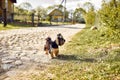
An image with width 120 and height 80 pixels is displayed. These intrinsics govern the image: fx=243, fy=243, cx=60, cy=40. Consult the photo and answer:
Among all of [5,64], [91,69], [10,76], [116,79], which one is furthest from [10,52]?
[116,79]

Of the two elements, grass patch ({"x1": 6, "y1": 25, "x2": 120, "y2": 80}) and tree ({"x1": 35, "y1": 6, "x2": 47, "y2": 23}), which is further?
tree ({"x1": 35, "y1": 6, "x2": 47, "y2": 23})

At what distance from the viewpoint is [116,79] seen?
5004 mm

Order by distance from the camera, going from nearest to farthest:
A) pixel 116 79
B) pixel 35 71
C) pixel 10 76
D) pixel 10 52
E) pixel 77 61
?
pixel 116 79 < pixel 10 76 < pixel 35 71 < pixel 77 61 < pixel 10 52

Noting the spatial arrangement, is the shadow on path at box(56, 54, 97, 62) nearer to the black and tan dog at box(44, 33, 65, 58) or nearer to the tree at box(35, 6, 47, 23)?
the black and tan dog at box(44, 33, 65, 58)

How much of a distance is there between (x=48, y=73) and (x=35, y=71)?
413 millimetres

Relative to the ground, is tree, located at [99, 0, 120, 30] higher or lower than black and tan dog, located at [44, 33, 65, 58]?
higher

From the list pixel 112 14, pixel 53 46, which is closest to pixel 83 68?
pixel 53 46

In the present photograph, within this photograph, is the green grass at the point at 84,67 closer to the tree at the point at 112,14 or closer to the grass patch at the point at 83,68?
the grass patch at the point at 83,68

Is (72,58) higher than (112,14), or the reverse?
(112,14)

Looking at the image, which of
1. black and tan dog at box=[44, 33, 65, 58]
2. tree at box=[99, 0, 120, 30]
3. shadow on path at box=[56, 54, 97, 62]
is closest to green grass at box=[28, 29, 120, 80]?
shadow on path at box=[56, 54, 97, 62]

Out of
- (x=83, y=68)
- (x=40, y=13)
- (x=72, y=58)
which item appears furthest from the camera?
(x=40, y=13)

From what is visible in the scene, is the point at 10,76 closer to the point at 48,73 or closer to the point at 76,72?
the point at 48,73

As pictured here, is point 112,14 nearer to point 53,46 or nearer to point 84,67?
point 53,46

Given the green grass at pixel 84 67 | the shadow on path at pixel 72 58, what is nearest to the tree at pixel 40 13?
the shadow on path at pixel 72 58
